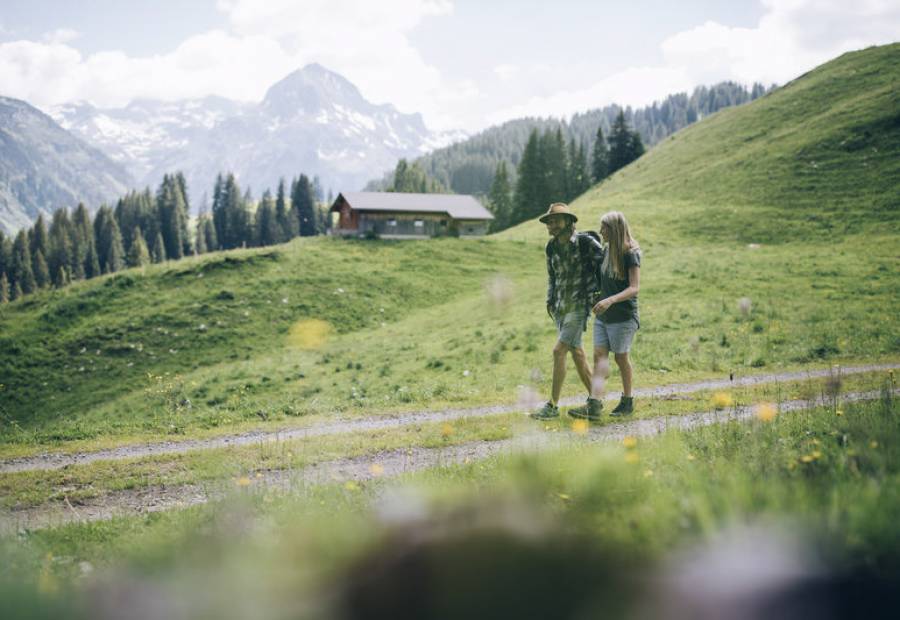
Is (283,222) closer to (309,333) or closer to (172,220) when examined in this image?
(172,220)

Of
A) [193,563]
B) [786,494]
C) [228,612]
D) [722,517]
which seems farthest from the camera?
[786,494]

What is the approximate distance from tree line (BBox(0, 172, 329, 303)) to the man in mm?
118419

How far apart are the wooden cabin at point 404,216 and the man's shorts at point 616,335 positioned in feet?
192

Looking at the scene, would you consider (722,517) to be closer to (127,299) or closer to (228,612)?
(228,612)

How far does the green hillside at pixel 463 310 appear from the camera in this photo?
15.2 metres

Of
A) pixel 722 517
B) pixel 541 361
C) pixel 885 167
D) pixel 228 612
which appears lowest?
pixel 541 361

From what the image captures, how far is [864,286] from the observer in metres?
22.0

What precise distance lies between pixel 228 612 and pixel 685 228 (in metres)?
47.0

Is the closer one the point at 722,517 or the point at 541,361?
the point at 722,517

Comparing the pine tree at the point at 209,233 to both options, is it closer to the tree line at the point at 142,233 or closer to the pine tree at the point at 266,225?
the tree line at the point at 142,233

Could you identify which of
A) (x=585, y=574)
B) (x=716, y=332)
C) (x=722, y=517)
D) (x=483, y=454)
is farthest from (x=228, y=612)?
(x=716, y=332)

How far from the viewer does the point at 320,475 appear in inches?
293

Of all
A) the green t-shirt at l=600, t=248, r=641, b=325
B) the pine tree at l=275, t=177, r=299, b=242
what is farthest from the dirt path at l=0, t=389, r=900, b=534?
the pine tree at l=275, t=177, r=299, b=242

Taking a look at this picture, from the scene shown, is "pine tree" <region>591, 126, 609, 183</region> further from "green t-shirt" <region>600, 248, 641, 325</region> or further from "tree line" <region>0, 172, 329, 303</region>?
"green t-shirt" <region>600, 248, 641, 325</region>
